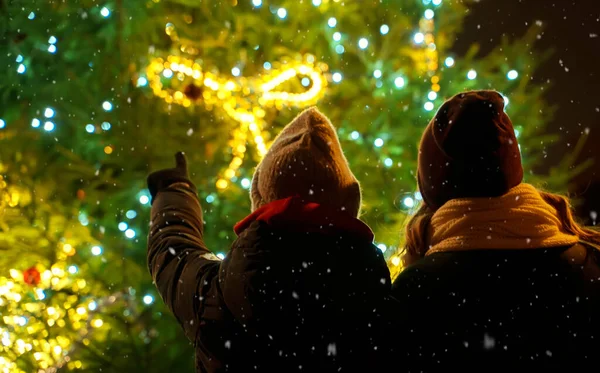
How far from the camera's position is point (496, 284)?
1.27m

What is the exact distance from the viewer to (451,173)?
137 cm

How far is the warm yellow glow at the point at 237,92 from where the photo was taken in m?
2.64

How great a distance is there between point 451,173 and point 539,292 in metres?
0.32

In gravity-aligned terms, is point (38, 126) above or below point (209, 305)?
above

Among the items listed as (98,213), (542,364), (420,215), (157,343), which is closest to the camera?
(542,364)

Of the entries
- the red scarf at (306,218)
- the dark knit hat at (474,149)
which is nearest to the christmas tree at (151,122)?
the dark knit hat at (474,149)

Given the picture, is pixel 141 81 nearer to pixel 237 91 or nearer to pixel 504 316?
pixel 237 91

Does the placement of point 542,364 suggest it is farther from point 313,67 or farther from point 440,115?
point 313,67

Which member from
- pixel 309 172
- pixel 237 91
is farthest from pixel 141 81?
pixel 309 172

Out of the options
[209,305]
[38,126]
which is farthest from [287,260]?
[38,126]

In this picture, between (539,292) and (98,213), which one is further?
(98,213)

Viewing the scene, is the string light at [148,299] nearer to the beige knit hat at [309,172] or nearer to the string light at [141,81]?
the string light at [141,81]

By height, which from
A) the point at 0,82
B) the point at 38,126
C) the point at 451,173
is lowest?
the point at 451,173

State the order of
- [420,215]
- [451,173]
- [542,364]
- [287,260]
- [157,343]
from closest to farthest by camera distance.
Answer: [287,260]
[542,364]
[451,173]
[420,215]
[157,343]
